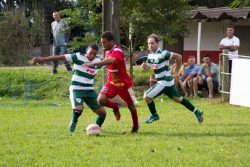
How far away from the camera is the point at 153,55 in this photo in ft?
41.4

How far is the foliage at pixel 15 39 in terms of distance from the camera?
89.9 ft

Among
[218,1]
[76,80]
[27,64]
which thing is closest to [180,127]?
[76,80]

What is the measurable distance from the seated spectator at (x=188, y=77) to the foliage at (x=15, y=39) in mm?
9411

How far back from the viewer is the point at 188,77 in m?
19.9

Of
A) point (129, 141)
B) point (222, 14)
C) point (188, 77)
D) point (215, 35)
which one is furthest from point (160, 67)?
point (215, 35)

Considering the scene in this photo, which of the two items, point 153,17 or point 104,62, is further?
point 153,17

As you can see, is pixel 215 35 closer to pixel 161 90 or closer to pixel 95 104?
pixel 161 90

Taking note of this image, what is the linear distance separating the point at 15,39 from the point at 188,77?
10.6 metres

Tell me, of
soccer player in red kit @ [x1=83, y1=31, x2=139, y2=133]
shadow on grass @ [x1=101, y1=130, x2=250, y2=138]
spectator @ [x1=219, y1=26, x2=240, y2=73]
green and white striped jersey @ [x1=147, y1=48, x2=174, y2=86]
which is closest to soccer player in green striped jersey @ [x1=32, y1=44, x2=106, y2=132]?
soccer player in red kit @ [x1=83, y1=31, x2=139, y2=133]

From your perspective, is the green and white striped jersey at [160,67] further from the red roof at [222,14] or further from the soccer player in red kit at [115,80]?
the red roof at [222,14]

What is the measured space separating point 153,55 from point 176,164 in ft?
15.7

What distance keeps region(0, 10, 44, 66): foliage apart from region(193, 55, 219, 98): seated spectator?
33.2 ft

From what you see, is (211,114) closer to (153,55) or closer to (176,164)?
(153,55)

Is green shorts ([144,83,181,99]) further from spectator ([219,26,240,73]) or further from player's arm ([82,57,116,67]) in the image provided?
spectator ([219,26,240,73])
